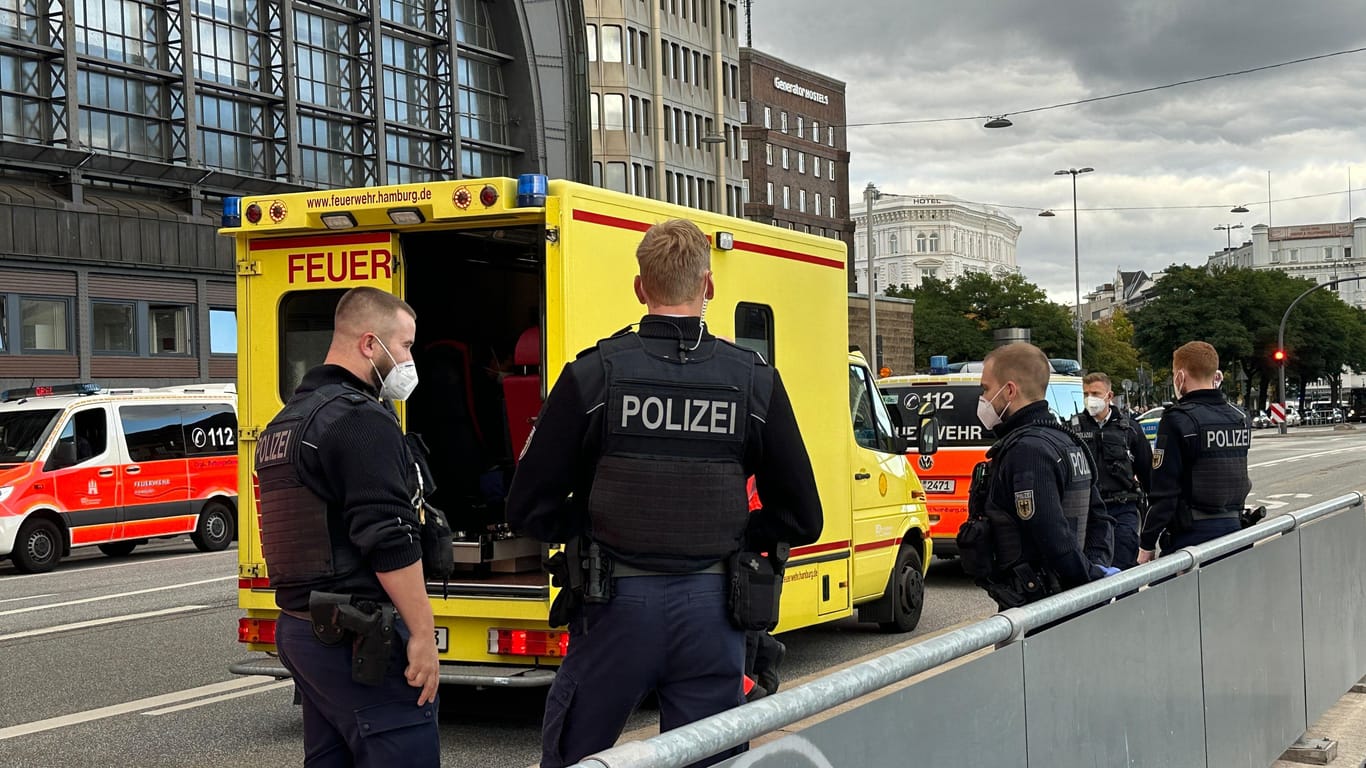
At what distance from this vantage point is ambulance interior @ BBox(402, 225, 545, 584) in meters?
8.05

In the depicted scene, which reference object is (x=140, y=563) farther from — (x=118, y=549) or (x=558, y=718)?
(x=558, y=718)

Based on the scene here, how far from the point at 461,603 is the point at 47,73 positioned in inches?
1293

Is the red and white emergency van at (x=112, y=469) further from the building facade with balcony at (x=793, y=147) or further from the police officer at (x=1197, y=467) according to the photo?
the building facade with balcony at (x=793, y=147)

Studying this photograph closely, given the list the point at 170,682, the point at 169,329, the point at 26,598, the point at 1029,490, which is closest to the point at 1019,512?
the point at 1029,490

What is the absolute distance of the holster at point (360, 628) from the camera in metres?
3.77

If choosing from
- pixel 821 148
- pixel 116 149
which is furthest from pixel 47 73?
pixel 821 148

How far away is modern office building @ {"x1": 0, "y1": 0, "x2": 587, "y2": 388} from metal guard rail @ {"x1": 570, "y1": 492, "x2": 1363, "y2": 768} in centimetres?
3367

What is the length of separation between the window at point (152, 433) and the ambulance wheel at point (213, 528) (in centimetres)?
91

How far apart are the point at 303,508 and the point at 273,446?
0.66 feet

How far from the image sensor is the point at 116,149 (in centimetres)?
3750

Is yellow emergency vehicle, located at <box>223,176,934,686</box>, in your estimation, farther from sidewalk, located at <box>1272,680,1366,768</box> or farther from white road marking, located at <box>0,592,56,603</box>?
white road marking, located at <box>0,592,56,603</box>

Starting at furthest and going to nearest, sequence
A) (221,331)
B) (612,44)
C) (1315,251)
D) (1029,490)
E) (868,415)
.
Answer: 1. (1315,251)
2. (612,44)
3. (221,331)
4. (868,415)
5. (1029,490)

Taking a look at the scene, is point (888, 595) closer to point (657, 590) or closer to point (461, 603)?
point (461, 603)

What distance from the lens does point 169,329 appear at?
1523 inches
